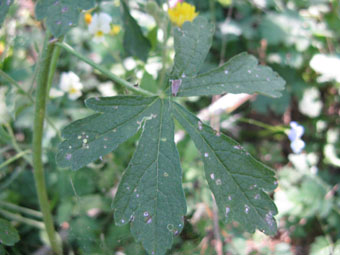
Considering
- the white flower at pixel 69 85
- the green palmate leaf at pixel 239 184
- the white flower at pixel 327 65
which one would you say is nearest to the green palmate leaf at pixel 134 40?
the white flower at pixel 69 85

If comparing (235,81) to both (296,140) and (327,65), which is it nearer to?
(296,140)

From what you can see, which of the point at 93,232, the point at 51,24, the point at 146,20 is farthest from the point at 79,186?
the point at 146,20

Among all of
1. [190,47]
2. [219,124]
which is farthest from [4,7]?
[219,124]

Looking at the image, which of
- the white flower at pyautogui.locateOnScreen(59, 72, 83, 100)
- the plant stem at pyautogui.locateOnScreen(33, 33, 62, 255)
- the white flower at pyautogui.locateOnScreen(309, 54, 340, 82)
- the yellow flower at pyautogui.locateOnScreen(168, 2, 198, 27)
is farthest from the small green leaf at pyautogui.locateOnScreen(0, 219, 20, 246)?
the white flower at pyautogui.locateOnScreen(309, 54, 340, 82)

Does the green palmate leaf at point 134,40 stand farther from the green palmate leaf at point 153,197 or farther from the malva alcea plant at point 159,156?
the green palmate leaf at point 153,197

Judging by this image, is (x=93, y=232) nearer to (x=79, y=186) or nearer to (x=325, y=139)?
(x=79, y=186)

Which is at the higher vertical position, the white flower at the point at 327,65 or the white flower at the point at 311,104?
the white flower at the point at 327,65
